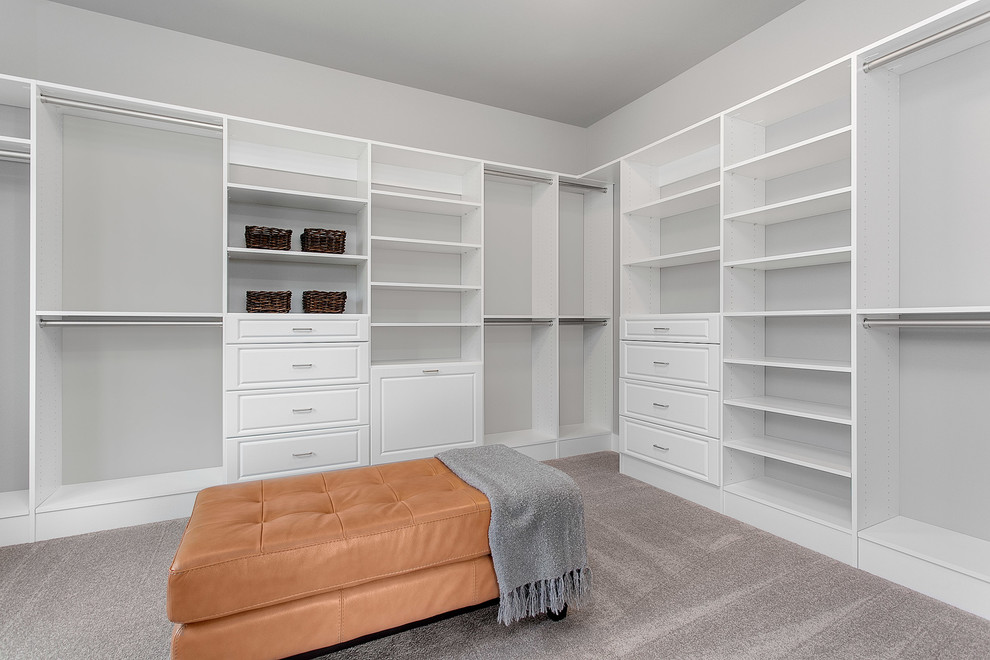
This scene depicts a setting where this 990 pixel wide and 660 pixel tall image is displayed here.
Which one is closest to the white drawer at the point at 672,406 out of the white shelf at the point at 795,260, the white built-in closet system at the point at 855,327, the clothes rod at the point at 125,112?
the white built-in closet system at the point at 855,327

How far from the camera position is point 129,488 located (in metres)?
2.74

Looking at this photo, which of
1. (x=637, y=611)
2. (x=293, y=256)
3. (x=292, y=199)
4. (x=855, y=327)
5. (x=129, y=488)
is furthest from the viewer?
(x=292, y=199)

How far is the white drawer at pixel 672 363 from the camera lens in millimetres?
2842

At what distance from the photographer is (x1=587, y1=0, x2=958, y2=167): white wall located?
246 cm

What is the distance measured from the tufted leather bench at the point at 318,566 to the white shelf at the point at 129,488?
1222 mm

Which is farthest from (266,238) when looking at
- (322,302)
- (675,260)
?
(675,260)

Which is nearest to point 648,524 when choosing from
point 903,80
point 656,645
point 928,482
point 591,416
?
point 656,645

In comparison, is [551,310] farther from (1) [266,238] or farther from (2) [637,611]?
(2) [637,611]

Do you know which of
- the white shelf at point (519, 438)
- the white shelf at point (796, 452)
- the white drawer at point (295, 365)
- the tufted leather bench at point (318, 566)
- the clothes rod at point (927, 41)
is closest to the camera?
the tufted leather bench at point (318, 566)

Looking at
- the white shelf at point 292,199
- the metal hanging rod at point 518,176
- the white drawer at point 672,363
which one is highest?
the metal hanging rod at point 518,176

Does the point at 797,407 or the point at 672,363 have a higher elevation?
the point at 672,363

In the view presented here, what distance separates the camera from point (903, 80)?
230 centimetres

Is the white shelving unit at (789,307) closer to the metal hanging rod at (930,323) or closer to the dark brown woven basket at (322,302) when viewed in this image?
the metal hanging rod at (930,323)

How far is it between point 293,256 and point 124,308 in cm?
104
